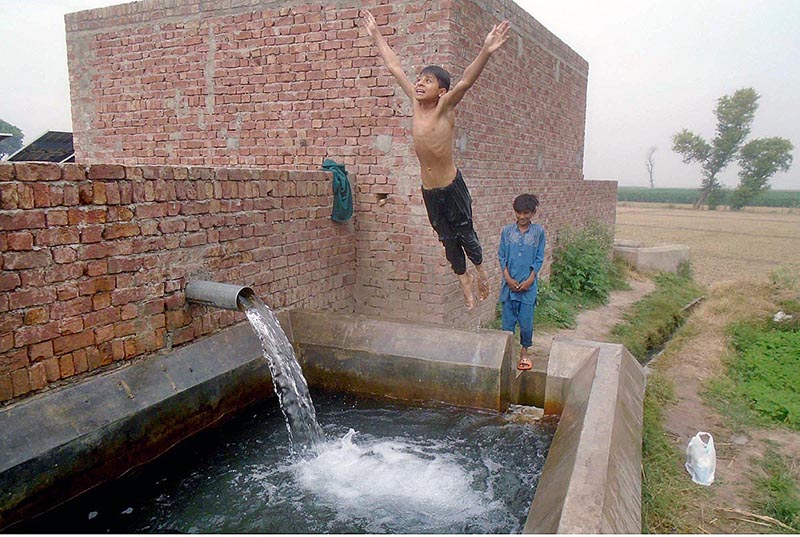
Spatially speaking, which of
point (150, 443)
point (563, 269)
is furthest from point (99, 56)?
point (563, 269)

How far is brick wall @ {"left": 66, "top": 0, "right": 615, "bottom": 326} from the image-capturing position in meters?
5.58

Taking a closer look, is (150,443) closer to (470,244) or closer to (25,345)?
(25,345)

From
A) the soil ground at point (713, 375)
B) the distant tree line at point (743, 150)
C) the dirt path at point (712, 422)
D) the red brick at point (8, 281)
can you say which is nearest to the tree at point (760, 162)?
the distant tree line at point (743, 150)

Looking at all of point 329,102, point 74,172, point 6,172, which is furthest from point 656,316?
point 6,172

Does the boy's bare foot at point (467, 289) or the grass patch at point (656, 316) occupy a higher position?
the boy's bare foot at point (467, 289)

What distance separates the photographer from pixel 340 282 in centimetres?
581

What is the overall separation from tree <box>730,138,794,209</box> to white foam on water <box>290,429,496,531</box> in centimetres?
4708

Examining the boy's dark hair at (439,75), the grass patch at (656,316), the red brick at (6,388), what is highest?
the boy's dark hair at (439,75)

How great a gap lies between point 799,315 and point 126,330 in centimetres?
814

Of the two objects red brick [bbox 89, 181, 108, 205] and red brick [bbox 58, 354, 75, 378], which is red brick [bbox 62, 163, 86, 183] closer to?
red brick [bbox 89, 181, 108, 205]

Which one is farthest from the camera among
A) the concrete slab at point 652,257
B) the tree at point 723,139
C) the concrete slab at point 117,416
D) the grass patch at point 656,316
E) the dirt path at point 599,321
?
the tree at point 723,139

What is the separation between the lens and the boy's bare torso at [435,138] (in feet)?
11.1

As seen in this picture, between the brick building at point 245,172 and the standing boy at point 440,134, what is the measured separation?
61.2 inches

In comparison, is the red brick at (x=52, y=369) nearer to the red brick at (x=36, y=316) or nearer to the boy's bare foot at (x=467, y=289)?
the red brick at (x=36, y=316)
